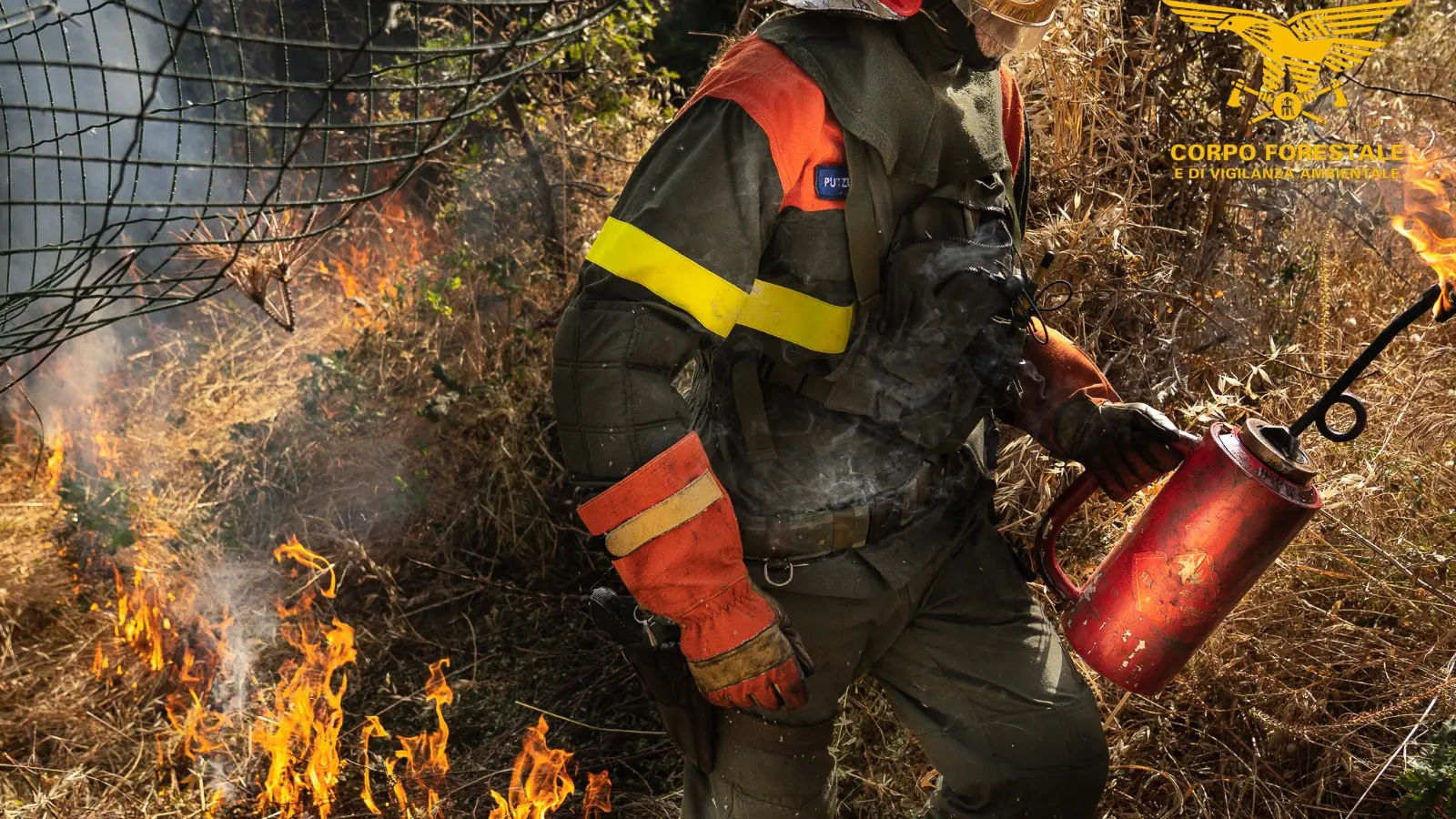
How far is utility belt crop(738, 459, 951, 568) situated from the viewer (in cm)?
246

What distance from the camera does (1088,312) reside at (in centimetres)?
406

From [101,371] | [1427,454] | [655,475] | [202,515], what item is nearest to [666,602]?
[655,475]

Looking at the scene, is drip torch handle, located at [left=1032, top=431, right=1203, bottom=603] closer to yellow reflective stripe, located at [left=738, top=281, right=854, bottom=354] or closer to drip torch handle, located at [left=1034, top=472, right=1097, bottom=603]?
drip torch handle, located at [left=1034, top=472, right=1097, bottom=603]

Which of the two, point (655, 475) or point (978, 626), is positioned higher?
point (655, 475)

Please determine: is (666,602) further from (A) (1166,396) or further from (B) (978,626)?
(A) (1166,396)

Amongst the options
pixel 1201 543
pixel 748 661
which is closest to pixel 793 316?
pixel 748 661

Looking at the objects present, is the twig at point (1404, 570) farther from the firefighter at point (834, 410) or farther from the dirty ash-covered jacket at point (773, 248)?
the dirty ash-covered jacket at point (773, 248)

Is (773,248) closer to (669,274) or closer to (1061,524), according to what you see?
(669,274)

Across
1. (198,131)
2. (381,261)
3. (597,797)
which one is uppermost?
(597,797)

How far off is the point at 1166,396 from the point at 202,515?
4.33 meters

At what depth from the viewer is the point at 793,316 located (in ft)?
7.72

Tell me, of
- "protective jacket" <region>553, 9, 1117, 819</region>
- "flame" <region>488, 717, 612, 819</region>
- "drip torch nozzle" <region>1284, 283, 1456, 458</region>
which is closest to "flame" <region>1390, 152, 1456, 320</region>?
"drip torch nozzle" <region>1284, 283, 1456, 458</region>

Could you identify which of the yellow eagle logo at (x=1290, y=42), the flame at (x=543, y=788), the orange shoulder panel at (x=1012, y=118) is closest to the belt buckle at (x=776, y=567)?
the orange shoulder panel at (x=1012, y=118)

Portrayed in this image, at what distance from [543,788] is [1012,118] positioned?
2495 millimetres
